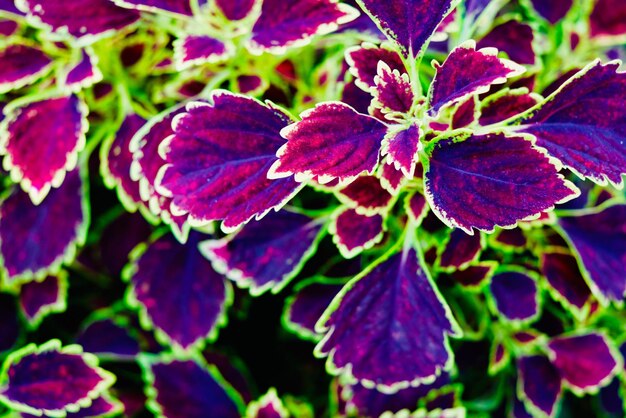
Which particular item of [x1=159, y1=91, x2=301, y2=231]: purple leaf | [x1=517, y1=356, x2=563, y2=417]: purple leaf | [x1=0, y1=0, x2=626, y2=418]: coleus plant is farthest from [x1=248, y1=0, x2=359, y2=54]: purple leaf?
[x1=517, y1=356, x2=563, y2=417]: purple leaf

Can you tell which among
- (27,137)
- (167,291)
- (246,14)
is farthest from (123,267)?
(246,14)

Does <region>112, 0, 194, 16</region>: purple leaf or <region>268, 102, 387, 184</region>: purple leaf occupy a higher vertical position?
<region>112, 0, 194, 16</region>: purple leaf

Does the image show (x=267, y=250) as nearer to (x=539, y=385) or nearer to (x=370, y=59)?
(x=370, y=59)

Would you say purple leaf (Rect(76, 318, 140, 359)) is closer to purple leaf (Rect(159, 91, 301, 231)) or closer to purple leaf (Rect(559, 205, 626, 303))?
purple leaf (Rect(159, 91, 301, 231))

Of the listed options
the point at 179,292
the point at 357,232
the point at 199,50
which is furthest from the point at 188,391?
the point at 199,50

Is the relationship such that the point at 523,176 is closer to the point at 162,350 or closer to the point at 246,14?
the point at 246,14

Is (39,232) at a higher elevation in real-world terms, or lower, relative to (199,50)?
lower

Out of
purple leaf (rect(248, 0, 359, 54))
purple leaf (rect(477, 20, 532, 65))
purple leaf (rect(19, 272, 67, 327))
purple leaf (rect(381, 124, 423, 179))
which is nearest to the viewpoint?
purple leaf (rect(381, 124, 423, 179))

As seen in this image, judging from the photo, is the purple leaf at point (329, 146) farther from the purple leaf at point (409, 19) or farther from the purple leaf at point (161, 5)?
the purple leaf at point (161, 5)
